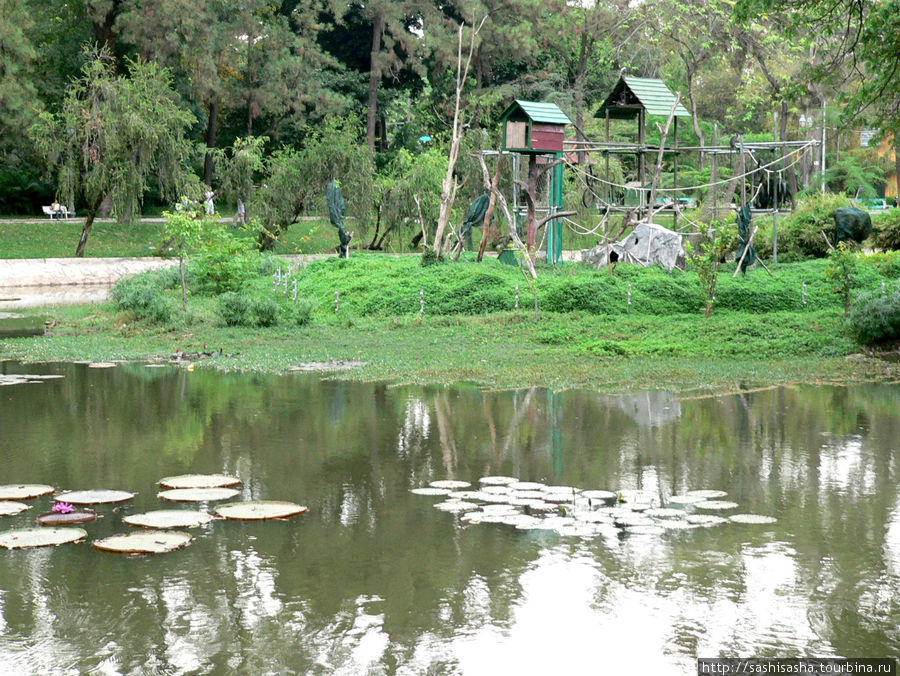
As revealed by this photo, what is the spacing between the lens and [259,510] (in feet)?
28.6

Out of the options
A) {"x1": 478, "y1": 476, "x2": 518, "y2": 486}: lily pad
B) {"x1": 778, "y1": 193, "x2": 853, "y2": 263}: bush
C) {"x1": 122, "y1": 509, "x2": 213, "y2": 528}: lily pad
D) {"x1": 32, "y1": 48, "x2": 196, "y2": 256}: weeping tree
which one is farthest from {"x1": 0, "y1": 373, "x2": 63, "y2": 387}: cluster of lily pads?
{"x1": 32, "y1": 48, "x2": 196, "y2": 256}: weeping tree

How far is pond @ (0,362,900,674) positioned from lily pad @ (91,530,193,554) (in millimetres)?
102

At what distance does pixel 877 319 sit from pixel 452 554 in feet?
39.2

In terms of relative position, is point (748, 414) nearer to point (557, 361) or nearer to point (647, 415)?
point (647, 415)

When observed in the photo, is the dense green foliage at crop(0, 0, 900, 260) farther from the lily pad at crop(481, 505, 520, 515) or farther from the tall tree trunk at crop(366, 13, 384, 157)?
the lily pad at crop(481, 505, 520, 515)

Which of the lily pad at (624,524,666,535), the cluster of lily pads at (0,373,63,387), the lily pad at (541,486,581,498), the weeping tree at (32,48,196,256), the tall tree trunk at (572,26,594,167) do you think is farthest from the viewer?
the tall tree trunk at (572,26,594,167)

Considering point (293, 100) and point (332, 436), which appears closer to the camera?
point (332, 436)

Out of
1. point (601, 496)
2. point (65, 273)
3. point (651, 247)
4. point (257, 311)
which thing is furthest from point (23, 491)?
point (65, 273)

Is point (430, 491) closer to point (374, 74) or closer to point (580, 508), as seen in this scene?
point (580, 508)

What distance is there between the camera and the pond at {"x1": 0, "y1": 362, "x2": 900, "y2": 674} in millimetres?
6078

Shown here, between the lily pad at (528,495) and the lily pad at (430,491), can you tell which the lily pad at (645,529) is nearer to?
the lily pad at (528,495)

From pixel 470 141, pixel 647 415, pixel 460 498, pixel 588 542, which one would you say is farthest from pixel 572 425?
pixel 470 141

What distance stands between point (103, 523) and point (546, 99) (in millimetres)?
46662

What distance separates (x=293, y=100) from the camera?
50.3 m
